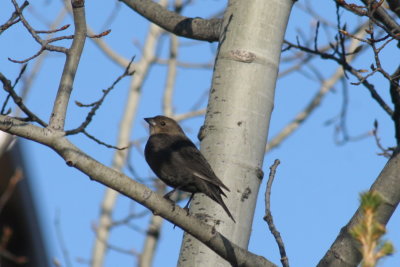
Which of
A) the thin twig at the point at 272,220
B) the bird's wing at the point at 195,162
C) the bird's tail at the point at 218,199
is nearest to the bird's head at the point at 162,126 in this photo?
the bird's wing at the point at 195,162

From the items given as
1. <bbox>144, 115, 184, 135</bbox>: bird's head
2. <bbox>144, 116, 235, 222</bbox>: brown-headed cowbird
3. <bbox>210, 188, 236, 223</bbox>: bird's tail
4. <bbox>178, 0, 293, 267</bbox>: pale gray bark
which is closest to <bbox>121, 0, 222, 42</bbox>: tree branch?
<bbox>178, 0, 293, 267</bbox>: pale gray bark

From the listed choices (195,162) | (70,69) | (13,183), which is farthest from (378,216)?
(13,183)

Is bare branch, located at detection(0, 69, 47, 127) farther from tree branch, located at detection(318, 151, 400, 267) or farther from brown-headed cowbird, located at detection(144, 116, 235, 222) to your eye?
tree branch, located at detection(318, 151, 400, 267)

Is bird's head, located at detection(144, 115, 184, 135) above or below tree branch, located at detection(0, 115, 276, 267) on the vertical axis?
above

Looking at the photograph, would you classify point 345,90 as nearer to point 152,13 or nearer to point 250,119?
point 152,13

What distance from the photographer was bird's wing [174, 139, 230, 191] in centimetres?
387

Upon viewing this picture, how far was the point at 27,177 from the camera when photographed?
3939 millimetres

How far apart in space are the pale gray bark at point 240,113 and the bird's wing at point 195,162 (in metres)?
0.07

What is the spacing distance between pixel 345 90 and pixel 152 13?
140 inches

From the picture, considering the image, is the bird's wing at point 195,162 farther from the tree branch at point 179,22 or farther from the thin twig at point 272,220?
the tree branch at point 179,22

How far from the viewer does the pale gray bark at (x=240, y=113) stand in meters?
3.72

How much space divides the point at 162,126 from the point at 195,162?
184 centimetres

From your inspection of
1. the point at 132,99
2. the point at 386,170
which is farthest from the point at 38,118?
the point at 132,99

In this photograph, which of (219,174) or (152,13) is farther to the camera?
(152,13)
